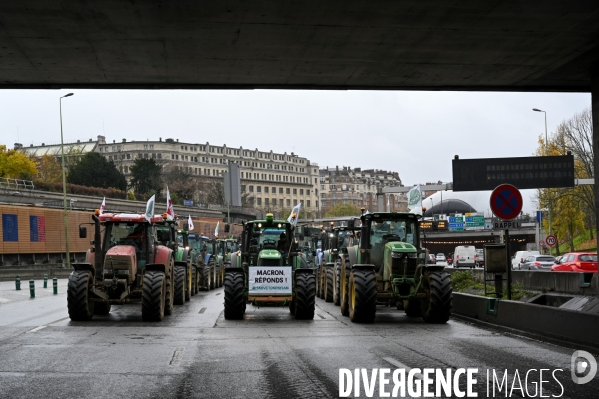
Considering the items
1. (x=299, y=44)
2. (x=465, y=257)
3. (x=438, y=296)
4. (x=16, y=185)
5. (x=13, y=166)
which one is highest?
(x=13, y=166)

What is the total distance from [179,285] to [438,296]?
10.2 meters

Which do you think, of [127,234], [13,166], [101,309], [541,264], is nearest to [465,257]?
[541,264]

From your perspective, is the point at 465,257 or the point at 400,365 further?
the point at 465,257

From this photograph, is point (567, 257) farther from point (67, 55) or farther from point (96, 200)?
point (96, 200)

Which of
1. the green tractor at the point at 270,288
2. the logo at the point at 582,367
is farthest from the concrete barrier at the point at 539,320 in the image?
the green tractor at the point at 270,288

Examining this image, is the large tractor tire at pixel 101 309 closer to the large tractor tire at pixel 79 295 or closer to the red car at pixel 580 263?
the large tractor tire at pixel 79 295

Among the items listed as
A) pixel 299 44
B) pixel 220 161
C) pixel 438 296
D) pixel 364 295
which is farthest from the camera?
pixel 220 161

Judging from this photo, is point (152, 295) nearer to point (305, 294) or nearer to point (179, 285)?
point (305, 294)

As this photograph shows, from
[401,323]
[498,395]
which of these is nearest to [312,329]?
[401,323]

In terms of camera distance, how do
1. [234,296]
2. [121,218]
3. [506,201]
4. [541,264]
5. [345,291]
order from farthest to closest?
[541,264]
[345,291]
[121,218]
[234,296]
[506,201]

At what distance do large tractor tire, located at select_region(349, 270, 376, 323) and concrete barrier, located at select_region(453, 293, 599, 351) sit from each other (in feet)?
8.58

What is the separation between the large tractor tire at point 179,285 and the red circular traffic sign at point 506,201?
39.6ft

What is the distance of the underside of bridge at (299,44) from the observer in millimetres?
11789

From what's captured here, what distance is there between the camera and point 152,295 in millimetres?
19188
